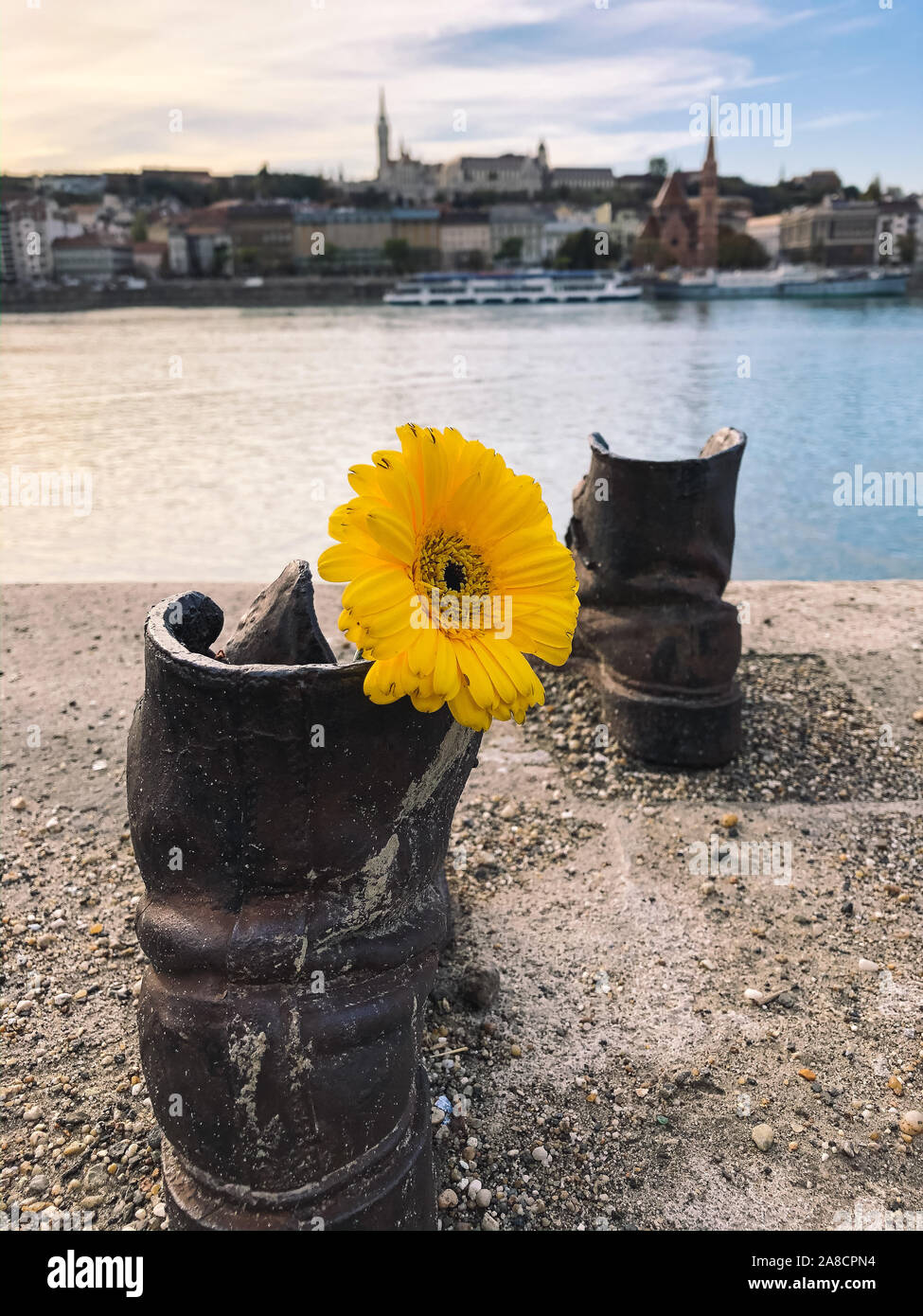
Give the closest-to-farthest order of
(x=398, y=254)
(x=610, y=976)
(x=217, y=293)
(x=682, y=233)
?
(x=610, y=976) < (x=217, y=293) < (x=682, y=233) < (x=398, y=254)

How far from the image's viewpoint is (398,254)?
7300 centimetres

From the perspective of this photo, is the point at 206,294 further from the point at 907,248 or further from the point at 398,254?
the point at 907,248

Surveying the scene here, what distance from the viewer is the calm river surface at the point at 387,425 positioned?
678 cm

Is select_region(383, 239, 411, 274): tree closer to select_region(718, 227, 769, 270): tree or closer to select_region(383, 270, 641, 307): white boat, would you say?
select_region(383, 270, 641, 307): white boat

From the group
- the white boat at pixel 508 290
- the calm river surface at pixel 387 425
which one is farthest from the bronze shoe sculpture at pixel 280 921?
the white boat at pixel 508 290

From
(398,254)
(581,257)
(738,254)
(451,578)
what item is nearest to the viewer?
(451,578)

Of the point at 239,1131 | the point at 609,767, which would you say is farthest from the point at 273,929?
the point at 609,767

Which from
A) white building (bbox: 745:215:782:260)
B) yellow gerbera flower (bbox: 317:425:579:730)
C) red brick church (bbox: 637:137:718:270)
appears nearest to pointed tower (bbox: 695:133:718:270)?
red brick church (bbox: 637:137:718:270)

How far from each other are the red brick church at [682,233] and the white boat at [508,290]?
11517mm

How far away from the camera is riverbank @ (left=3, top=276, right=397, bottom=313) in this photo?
174 feet

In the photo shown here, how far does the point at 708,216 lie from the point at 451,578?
7400cm

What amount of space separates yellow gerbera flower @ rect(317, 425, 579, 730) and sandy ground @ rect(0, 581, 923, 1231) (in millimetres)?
1025

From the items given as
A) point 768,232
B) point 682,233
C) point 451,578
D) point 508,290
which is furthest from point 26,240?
point 451,578

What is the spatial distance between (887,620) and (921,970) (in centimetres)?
254
